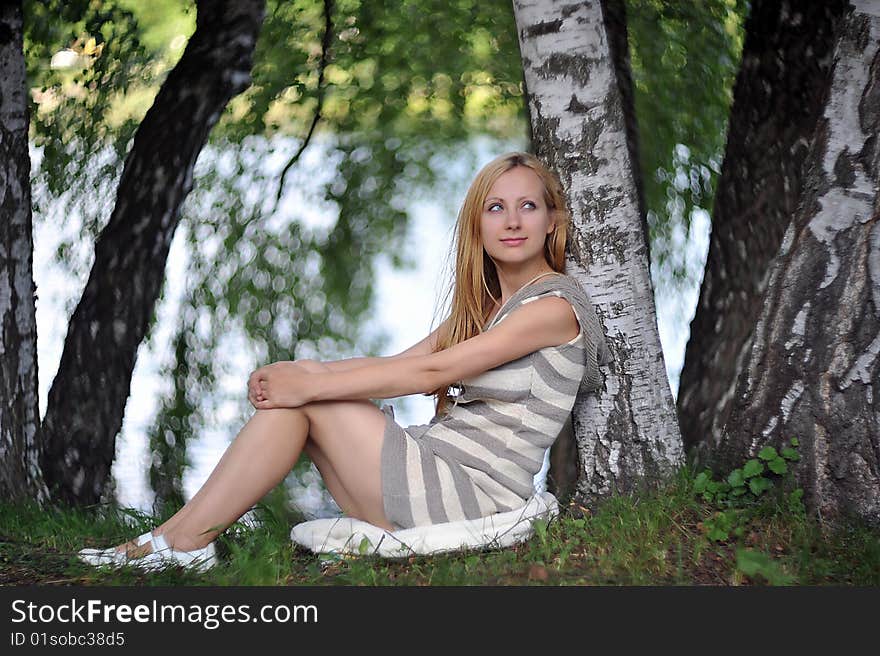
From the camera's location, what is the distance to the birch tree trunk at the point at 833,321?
10.6ft

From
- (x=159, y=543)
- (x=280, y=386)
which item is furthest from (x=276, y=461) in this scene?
(x=159, y=543)

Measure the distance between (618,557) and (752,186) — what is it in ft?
9.67

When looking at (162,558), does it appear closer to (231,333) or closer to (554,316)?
(554,316)

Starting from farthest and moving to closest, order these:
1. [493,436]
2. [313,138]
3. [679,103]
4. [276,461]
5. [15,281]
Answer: [313,138]
[679,103]
[15,281]
[493,436]
[276,461]

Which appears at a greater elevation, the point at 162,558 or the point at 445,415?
the point at 445,415

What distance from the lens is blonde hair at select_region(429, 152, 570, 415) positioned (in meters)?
3.46

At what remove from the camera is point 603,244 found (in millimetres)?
3516

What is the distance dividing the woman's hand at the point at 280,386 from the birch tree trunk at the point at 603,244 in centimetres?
111

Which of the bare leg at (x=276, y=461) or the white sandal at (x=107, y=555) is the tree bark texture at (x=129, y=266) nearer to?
the white sandal at (x=107, y=555)

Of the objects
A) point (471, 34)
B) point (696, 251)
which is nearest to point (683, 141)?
point (696, 251)

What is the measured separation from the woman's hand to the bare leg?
4 cm

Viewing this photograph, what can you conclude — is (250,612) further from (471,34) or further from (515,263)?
(471,34)

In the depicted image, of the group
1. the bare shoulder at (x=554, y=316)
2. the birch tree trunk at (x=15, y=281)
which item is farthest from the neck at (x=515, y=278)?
the birch tree trunk at (x=15, y=281)

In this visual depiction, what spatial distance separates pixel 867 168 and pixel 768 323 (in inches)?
25.6
